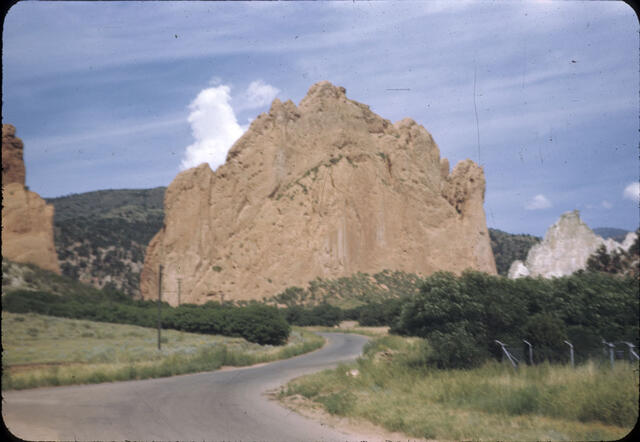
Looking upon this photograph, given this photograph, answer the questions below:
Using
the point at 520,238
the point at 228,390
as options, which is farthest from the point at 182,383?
the point at 520,238

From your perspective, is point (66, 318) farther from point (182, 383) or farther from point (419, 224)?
point (419, 224)

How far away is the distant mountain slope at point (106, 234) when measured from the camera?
2316 inches

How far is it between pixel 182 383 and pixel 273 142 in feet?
217

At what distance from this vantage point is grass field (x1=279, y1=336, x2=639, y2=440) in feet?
27.3

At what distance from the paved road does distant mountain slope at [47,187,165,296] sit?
31.4m

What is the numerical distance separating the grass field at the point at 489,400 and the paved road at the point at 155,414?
1391 millimetres

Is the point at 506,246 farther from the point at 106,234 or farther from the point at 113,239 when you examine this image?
the point at 106,234

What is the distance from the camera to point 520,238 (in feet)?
359

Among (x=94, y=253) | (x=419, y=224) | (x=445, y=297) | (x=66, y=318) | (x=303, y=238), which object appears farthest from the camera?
(x=419, y=224)

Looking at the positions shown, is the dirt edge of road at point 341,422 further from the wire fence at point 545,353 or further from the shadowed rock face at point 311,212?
the shadowed rock face at point 311,212

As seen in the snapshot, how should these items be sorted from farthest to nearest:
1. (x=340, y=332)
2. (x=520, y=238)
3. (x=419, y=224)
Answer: (x=520, y=238) → (x=419, y=224) → (x=340, y=332)

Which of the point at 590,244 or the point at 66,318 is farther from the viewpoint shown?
the point at 590,244

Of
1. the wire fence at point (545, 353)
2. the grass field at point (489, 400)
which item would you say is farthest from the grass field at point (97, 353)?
the wire fence at point (545, 353)

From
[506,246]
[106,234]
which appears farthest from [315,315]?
[506,246]
